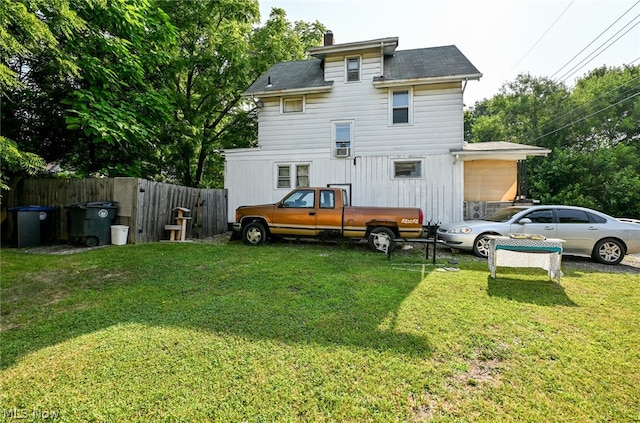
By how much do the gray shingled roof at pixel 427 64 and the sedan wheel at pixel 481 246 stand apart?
22.7 ft

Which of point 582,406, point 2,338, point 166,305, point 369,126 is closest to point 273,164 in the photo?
point 369,126

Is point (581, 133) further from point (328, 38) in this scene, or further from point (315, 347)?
point (315, 347)

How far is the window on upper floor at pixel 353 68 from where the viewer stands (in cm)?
1225

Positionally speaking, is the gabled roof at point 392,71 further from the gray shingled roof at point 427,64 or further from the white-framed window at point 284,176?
the white-framed window at point 284,176

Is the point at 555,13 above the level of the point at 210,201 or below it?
above

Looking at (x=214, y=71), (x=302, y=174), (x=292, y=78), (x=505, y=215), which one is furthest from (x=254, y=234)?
(x=214, y=71)

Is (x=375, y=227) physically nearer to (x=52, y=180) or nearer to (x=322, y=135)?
(x=322, y=135)

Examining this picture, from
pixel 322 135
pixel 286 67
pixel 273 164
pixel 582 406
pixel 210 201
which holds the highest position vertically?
pixel 286 67

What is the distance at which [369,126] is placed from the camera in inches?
470

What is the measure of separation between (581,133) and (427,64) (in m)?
18.7

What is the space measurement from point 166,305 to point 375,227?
5642 mm

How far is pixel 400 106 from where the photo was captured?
463 inches

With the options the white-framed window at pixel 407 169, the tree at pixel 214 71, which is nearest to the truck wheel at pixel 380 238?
the white-framed window at pixel 407 169

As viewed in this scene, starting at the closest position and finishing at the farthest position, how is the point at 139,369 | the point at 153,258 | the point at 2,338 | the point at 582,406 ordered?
the point at 582,406 < the point at 139,369 < the point at 2,338 < the point at 153,258
